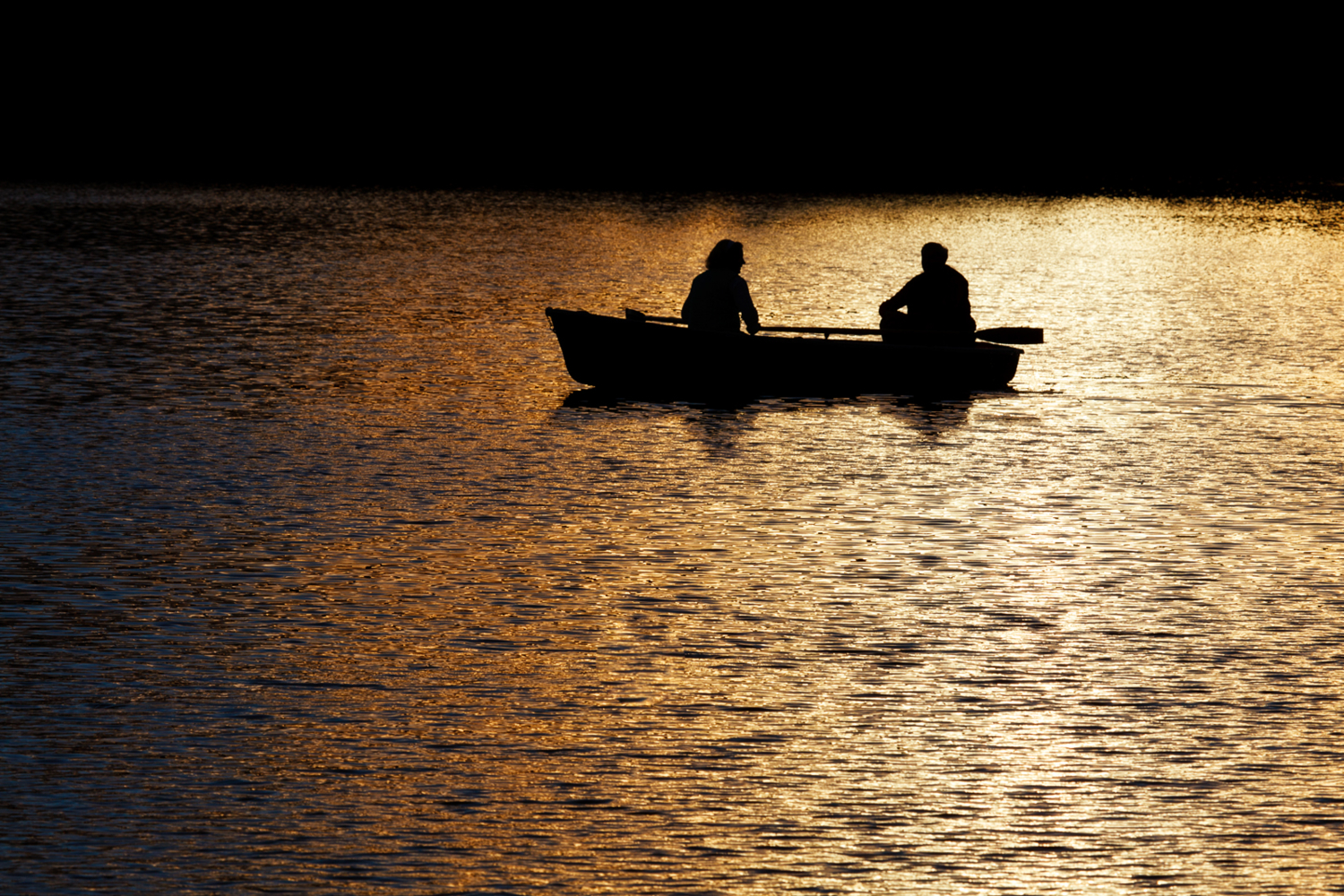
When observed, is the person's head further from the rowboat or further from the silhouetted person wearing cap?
the rowboat

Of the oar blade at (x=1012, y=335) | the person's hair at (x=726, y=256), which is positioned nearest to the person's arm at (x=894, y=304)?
the oar blade at (x=1012, y=335)

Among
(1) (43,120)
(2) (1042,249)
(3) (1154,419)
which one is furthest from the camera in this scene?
(1) (43,120)

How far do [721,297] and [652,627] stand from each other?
1195cm

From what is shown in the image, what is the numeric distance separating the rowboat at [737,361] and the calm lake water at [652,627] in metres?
0.40

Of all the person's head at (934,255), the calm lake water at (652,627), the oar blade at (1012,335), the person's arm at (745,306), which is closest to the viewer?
the calm lake water at (652,627)

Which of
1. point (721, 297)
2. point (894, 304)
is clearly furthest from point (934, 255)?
point (721, 297)

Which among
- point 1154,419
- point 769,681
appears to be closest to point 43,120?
point 1154,419

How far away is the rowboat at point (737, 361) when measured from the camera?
2370cm

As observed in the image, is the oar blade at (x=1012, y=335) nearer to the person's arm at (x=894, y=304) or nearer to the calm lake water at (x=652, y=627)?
the calm lake water at (x=652, y=627)

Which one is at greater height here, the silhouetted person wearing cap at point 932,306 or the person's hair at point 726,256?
the person's hair at point 726,256

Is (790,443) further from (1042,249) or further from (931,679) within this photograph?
(1042,249)

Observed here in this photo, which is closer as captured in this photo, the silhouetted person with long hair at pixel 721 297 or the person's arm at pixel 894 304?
the silhouetted person with long hair at pixel 721 297

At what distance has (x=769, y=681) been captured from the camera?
1119 centimetres

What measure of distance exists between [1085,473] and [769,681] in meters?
8.51
